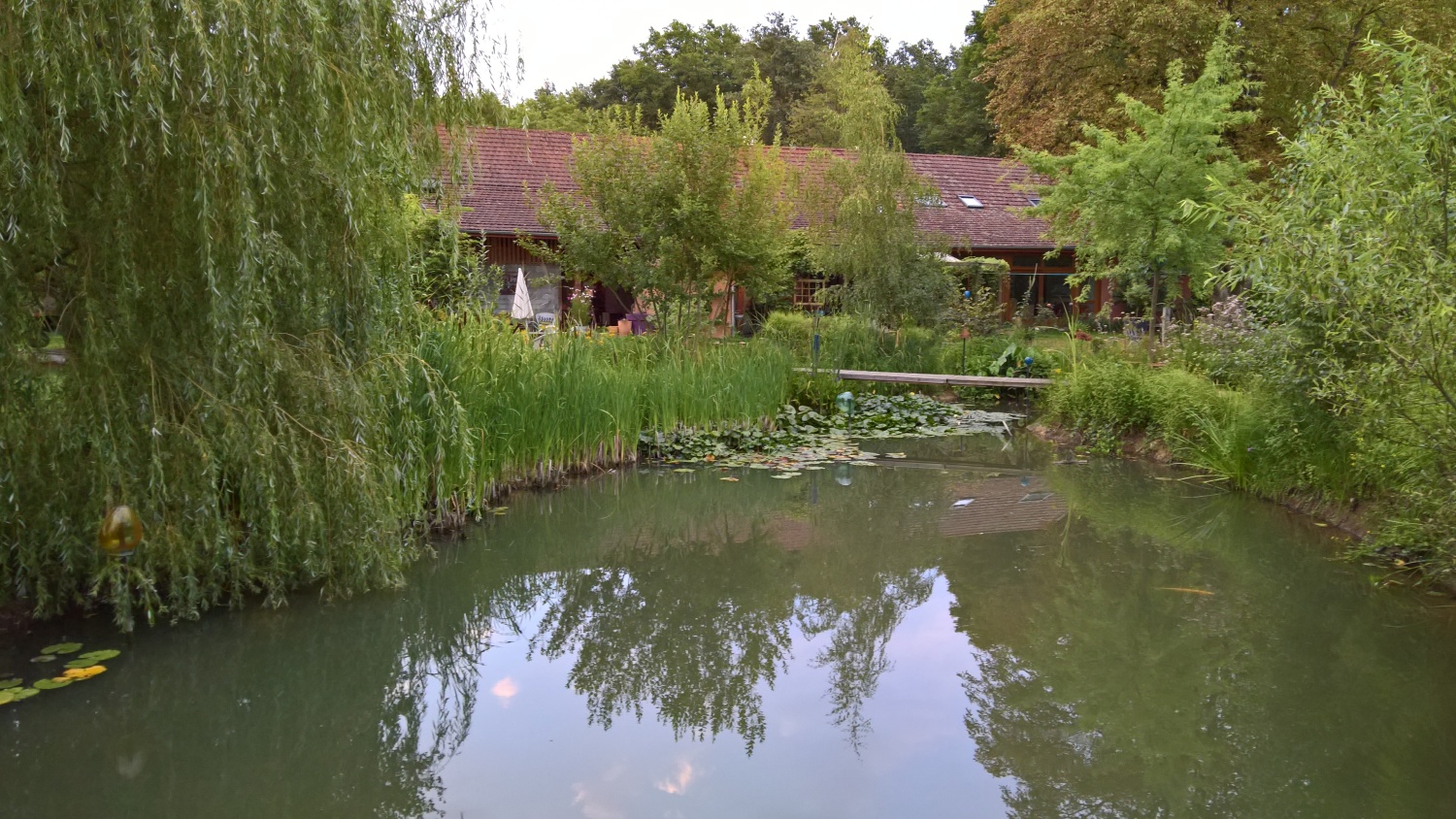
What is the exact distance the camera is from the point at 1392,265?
5.28m

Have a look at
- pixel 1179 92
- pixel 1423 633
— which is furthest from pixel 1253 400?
pixel 1179 92

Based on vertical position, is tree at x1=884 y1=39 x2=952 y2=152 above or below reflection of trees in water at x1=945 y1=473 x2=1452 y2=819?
above

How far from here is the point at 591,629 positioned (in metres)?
6.18

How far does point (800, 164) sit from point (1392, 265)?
1657cm

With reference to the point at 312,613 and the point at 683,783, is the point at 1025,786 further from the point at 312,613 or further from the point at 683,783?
the point at 312,613

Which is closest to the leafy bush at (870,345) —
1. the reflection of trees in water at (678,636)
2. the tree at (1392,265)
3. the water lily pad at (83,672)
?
the reflection of trees in water at (678,636)

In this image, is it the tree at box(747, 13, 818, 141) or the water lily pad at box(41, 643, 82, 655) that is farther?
the tree at box(747, 13, 818, 141)

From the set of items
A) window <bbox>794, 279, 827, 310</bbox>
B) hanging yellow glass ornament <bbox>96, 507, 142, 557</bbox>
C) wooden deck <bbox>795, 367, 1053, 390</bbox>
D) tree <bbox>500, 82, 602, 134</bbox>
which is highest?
tree <bbox>500, 82, 602, 134</bbox>

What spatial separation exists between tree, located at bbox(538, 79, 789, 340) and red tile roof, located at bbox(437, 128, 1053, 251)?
4.39m

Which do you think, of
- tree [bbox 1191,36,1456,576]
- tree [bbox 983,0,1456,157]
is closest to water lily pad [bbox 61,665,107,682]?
tree [bbox 1191,36,1456,576]

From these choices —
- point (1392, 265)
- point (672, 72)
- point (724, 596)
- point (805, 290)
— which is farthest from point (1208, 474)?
point (672, 72)

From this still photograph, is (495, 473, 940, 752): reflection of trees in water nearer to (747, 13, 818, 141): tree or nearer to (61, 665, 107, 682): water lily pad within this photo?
(61, 665, 107, 682): water lily pad

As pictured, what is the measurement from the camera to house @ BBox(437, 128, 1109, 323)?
1914 centimetres

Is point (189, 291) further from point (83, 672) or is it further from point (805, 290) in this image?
point (805, 290)
